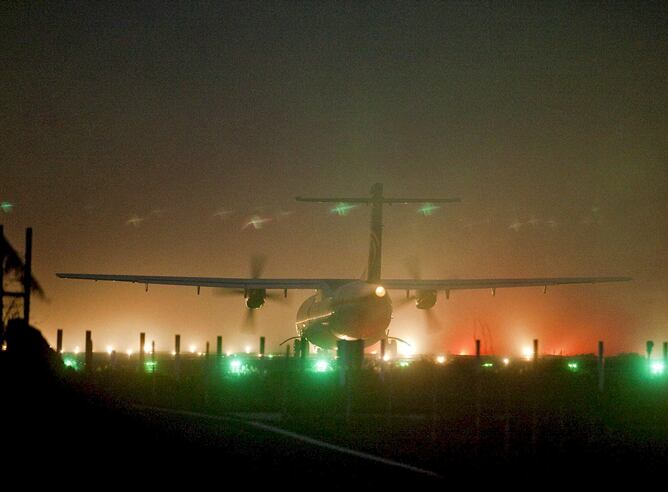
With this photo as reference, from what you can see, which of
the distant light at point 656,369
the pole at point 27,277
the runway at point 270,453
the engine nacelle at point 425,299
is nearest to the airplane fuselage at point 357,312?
the engine nacelle at point 425,299

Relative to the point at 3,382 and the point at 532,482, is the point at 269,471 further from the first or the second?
the point at 3,382

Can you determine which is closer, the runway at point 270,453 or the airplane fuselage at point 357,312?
the runway at point 270,453

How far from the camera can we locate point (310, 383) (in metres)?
33.6

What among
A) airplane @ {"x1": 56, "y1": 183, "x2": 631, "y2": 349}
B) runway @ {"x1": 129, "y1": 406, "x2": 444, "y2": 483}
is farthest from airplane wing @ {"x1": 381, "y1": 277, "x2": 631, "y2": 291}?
runway @ {"x1": 129, "y1": 406, "x2": 444, "y2": 483}

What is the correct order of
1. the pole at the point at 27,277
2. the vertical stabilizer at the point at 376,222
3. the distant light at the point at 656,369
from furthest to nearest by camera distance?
the distant light at the point at 656,369, the vertical stabilizer at the point at 376,222, the pole at the point at 27,277

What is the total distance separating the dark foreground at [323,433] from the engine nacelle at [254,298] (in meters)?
13.1

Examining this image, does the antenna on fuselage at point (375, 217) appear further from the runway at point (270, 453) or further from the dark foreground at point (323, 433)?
the runway at point (270, 453)

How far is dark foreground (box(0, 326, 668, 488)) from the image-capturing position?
530 inches

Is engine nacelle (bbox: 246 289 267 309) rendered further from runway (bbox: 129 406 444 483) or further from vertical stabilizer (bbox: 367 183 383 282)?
runway (bbox: 129 406 444 483)

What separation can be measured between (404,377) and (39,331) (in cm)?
2239

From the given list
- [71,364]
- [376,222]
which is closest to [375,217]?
[376,222]

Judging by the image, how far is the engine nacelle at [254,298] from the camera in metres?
45.7

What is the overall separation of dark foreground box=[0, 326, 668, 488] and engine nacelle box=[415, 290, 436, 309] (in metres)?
13.2

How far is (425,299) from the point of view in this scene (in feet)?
150
